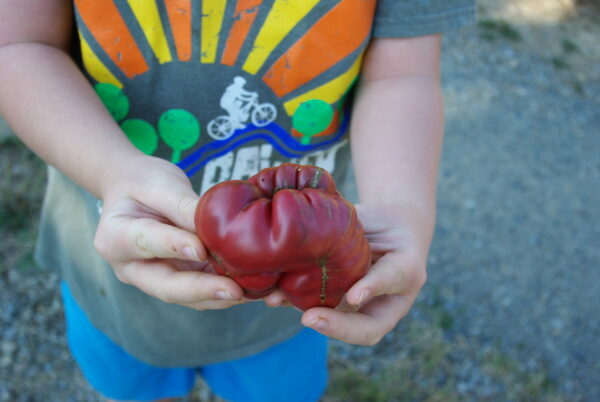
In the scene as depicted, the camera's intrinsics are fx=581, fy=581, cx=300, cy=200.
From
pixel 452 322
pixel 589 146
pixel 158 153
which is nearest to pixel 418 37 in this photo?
pixel 158 153

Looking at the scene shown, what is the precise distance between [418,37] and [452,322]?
203 cm

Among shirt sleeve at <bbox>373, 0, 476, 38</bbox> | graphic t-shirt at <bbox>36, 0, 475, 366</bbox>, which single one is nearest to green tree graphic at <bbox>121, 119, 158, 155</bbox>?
graphic t-shirt at <bbox>36, 0, 475, 366</bbox>

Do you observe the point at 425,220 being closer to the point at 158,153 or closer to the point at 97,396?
the point at 158,153

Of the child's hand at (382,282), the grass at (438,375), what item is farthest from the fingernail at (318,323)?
the grass at (438,375)

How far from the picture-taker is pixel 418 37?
138 centimetres

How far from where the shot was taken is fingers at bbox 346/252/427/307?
987 millimetres

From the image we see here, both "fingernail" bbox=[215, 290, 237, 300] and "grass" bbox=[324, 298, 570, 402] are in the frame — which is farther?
"grass" bbox=[324, 298, 570, 402]

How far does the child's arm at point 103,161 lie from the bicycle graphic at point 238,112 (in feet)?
0.89

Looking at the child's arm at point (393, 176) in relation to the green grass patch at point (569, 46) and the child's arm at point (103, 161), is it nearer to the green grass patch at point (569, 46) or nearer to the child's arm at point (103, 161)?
the child's arm at point (103, 161)

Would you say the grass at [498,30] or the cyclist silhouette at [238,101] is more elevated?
the cyclist silhouette at [238,101]

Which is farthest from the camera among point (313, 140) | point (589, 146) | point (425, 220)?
point (589, 146)

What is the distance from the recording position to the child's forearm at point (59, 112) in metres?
1.14

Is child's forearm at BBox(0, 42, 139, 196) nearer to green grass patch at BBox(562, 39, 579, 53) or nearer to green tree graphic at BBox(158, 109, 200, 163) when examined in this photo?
green tree graphic at BBox(158, 109, 200, 163)

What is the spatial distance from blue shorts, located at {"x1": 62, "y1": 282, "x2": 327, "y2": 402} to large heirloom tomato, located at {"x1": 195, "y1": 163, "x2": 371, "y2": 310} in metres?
0.83
